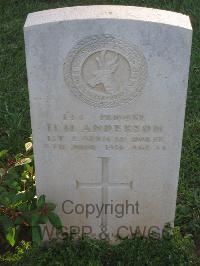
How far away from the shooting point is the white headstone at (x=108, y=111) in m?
2.65

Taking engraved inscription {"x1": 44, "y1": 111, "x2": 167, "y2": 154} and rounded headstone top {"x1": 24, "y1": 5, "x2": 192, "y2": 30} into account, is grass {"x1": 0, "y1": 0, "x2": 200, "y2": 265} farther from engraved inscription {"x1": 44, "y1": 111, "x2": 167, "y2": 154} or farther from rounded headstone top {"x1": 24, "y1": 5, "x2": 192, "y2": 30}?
rounded headstone top {"x1": 24, "y1": 5, "x2": 192, "y2": 30}

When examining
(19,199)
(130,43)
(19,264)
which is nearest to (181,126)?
(130,43)

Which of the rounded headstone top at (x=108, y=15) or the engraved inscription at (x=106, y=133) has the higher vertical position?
the rounded headstone top at (x=108, y=15)

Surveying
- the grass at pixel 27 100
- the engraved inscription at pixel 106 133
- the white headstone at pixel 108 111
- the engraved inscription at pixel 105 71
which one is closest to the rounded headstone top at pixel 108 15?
the white headstone at pixel 108 111

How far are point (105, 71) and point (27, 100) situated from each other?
92.2 inches

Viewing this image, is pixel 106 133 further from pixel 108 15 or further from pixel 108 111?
pixel 108 15

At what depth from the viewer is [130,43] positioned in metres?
2.66

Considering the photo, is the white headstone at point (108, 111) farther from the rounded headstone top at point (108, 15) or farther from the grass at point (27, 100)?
the grass at point (27, 100)

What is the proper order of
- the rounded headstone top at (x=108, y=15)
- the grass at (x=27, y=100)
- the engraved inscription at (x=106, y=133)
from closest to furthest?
the rounded headstone top at (x=108, y=15), the engraved inscription at (x=106, y=133), the grass at (x=27, y=100)

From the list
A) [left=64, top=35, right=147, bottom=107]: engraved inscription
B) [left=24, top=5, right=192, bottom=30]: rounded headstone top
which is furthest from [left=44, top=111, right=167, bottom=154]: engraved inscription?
[left=24, top=5, right=192, bottom=30]: rounded headstone top

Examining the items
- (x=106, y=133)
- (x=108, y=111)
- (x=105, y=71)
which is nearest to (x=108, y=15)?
(x=105, y=71)

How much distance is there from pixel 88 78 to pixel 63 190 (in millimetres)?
817

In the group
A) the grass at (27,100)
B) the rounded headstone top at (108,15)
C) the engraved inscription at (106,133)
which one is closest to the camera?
the rounded headstone top at (108,15)

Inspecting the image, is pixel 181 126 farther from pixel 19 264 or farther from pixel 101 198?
pixel 19 264
